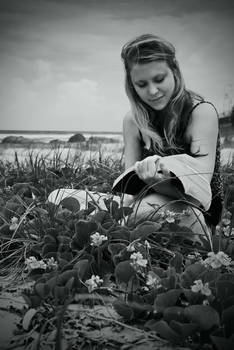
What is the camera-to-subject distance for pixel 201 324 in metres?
1.04

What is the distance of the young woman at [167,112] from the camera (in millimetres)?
2020

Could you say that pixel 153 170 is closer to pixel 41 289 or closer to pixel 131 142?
pixel 131 142

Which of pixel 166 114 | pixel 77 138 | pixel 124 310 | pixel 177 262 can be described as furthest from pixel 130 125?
pixel 77 138

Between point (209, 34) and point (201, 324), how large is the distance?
7.12 ft

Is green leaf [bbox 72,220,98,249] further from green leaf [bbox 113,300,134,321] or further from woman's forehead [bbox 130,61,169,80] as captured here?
woman's forehead [bbox 130,61,169,80]

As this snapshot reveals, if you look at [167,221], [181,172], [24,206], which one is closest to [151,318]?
[167,221]

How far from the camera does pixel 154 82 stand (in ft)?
6.79

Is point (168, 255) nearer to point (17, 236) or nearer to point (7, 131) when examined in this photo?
point (17, 236)

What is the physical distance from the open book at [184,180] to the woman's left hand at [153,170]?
20 mm

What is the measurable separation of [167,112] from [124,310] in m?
1.21

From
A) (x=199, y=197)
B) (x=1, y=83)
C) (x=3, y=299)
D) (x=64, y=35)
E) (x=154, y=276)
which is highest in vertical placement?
(x=64, y=35)

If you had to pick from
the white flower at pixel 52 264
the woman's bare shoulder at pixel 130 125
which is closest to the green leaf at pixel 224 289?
the white flower at pixel 52 264

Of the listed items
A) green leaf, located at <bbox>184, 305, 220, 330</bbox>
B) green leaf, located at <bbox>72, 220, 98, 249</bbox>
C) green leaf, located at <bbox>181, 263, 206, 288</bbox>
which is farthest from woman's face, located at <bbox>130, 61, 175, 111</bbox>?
green leaf, located at <bbox>184, 305, 220, 330</bbox>

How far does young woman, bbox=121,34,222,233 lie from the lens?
2020 mm
